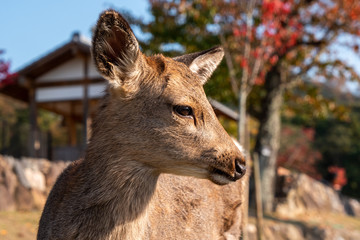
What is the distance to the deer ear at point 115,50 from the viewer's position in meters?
3.12

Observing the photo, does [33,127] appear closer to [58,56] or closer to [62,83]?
[62,83]

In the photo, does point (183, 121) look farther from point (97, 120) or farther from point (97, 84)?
point (97, 84)

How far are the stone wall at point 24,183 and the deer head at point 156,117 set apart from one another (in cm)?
753

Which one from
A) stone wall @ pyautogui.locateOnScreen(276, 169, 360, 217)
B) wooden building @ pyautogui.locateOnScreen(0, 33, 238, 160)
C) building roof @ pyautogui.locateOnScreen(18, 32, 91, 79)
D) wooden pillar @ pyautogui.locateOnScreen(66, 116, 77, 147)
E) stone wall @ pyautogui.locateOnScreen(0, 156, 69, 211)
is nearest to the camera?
stone wall @ pyautogui.locateOnScreen(0, 156, 69, 211)

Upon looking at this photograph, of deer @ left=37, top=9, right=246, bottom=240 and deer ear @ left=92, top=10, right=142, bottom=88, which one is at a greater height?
deer ear @ left=92, top=10, right=142, bottom=88

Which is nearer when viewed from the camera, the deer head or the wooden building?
the deer head

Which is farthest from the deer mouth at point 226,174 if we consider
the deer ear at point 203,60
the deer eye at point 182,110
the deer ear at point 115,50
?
the deer ear at point 203,60

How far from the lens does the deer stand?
10.4 ft

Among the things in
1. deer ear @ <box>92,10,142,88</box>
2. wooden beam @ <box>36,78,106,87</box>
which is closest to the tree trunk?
wooden beam @ <box>36,78,106,87</box>

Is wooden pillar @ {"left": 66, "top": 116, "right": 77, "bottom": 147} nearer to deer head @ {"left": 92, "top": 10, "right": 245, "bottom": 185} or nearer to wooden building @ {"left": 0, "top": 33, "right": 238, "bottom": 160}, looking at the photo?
wooden building @ {"left": 0, "top": 33, "right": 238, "bottom": 160}

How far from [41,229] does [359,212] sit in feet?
58.0

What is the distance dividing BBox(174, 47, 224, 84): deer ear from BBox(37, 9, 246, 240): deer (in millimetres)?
521

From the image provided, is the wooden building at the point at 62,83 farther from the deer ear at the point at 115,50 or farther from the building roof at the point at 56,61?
the deer ear at the point at 115,50

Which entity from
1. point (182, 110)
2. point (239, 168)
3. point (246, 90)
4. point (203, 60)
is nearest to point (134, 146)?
point (182, 110)
